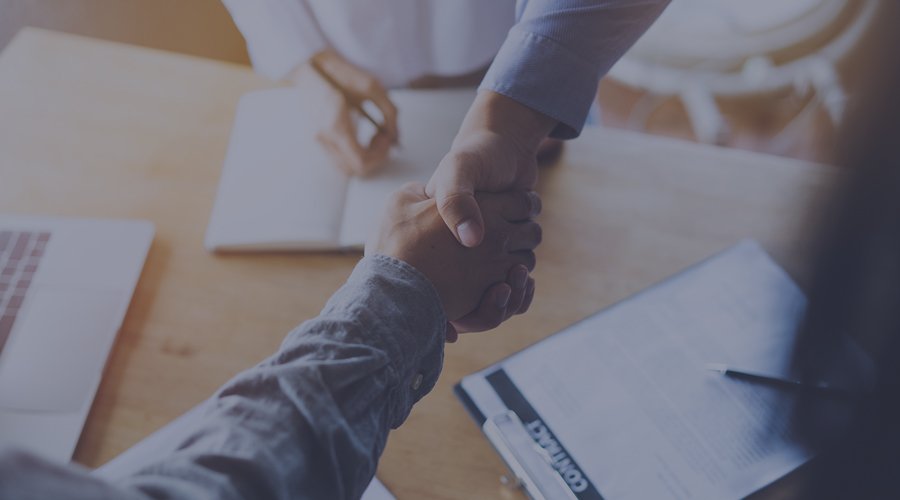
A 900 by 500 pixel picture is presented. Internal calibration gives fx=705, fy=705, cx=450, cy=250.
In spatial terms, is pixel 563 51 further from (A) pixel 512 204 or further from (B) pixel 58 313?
(B) pixel 58 313

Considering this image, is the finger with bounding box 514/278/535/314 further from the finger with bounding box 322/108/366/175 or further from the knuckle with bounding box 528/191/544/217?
the finger with bounding box 322/108/366/175

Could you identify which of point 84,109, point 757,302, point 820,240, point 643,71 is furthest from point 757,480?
point 643,71

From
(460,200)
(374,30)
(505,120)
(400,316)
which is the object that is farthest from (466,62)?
(400,316)

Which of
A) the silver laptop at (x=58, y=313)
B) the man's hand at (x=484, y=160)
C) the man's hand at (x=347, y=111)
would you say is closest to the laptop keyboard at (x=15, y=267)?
the silver laptop at (x=58, y=313)

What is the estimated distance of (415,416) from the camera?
2.35 ft

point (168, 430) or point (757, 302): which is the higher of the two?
point (757, 302)

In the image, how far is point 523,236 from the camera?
762 millimetres

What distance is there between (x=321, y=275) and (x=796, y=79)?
1.50 m

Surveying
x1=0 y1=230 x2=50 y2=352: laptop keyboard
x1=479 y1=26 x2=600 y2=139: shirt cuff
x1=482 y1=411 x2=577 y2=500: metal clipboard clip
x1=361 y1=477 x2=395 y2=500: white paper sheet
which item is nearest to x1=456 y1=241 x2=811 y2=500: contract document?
x1=482 y1=411 x2=577 y2=500: metal clipboard clip

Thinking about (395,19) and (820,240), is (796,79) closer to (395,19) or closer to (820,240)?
(395,19)

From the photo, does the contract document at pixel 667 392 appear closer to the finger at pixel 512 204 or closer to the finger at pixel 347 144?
the finger at pixel 512 204

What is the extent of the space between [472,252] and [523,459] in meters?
Answer: 0.21

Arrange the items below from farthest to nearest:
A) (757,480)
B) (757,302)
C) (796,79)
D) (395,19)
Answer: (796,79) → (395,19) → (757,302) → (757,480)

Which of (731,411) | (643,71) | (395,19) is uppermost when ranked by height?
(395,19)
